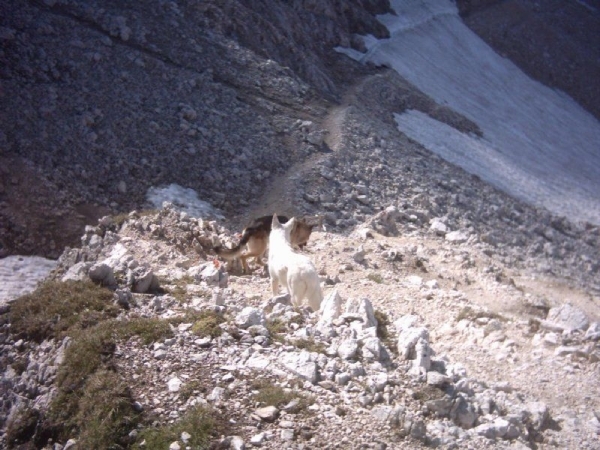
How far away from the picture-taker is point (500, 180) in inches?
1176

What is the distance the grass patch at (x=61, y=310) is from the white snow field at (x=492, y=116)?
68.9ft

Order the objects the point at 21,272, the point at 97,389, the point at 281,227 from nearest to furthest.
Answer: the point at 97,389 → the point at 281,227 → the point at 21,272

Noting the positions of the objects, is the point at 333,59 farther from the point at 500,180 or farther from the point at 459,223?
the point at 459,223

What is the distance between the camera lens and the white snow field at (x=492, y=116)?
101ft

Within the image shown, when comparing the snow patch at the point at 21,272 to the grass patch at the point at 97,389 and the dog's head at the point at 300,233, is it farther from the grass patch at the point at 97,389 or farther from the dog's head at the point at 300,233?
the grass patch at the point at 97,389

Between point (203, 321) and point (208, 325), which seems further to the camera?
point (203, 321)

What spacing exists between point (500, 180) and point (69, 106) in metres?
18.0

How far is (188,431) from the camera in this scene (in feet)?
24.2

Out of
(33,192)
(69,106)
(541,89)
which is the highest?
(541,89)

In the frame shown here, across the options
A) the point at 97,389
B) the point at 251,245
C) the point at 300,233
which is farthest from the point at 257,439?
the point at 300,233

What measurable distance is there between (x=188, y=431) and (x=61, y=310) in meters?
3.53

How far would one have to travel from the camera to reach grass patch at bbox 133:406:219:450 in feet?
A: 23.8

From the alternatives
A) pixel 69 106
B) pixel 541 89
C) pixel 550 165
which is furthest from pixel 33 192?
pixel 541 89

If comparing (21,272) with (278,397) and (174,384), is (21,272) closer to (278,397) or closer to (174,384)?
(174,384)
